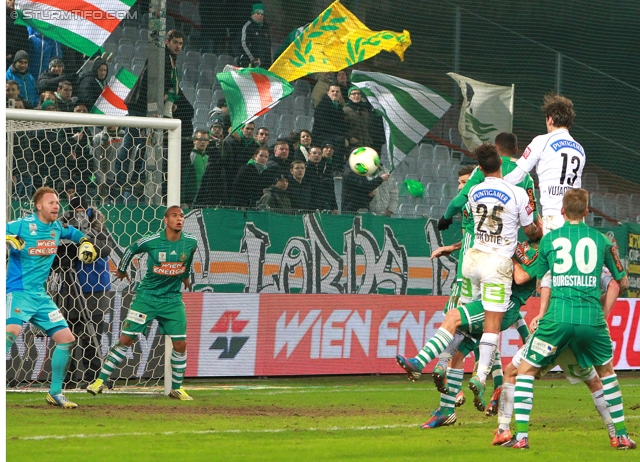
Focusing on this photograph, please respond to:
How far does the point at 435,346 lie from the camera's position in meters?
7.61

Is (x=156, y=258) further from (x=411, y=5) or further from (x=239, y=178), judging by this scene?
(x=411, y=5)

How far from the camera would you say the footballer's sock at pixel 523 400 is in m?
6.66

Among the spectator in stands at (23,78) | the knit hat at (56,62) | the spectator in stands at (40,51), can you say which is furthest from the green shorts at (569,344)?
the knit hat at (56,62)

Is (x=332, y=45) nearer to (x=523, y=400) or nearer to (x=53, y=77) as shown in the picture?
(x=53, y=77)

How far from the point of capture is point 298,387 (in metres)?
12.0

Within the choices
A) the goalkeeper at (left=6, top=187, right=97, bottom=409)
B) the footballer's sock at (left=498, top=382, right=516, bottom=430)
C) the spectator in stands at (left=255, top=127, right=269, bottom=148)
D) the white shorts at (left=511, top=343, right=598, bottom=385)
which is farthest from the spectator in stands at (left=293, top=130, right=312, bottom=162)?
the white shorts at (left=511, top=343, right=598, bottom=385)

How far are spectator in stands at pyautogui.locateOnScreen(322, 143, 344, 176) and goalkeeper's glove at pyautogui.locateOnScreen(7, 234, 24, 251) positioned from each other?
5.78 metres

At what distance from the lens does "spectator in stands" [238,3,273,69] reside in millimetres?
15023

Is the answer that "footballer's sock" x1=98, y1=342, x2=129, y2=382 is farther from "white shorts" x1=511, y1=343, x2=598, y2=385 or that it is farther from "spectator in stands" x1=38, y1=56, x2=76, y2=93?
"white shorts" x1=511, y1=343, x2=598, y2=385

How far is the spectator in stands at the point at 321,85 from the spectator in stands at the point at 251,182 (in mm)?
1764

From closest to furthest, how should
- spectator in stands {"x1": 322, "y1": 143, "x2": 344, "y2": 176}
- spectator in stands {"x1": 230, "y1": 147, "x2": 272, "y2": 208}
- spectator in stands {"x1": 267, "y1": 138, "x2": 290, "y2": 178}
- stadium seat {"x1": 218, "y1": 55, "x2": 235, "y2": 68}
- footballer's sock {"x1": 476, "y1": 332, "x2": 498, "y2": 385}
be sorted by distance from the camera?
footballer's sock {"x1": 476, "y1": 332, "x2": 498, "y2": 385} < spectator in stands {"x1": 230, "y1": 147, "x2": 272, "y2": 208} < spectator in stands {"x1": 267, "y1": 138, "x2": 290, "y2": 178} < spectator in stands {"x1": 322, "y1": 143, "x2": 344, "y2": 176} < stadium seat {"x1": 218, "y1": 55, "x2": 235, "y2": 68}

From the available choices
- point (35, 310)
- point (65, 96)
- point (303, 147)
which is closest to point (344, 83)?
point (303, 147)

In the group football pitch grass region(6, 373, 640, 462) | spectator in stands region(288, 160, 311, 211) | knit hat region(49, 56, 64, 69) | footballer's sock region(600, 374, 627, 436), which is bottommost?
football pitch grass region(6, 373, 640, 462)

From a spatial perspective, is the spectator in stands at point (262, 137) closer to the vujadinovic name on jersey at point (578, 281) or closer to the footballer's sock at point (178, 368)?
the footballer's sock at point (178, 368)
